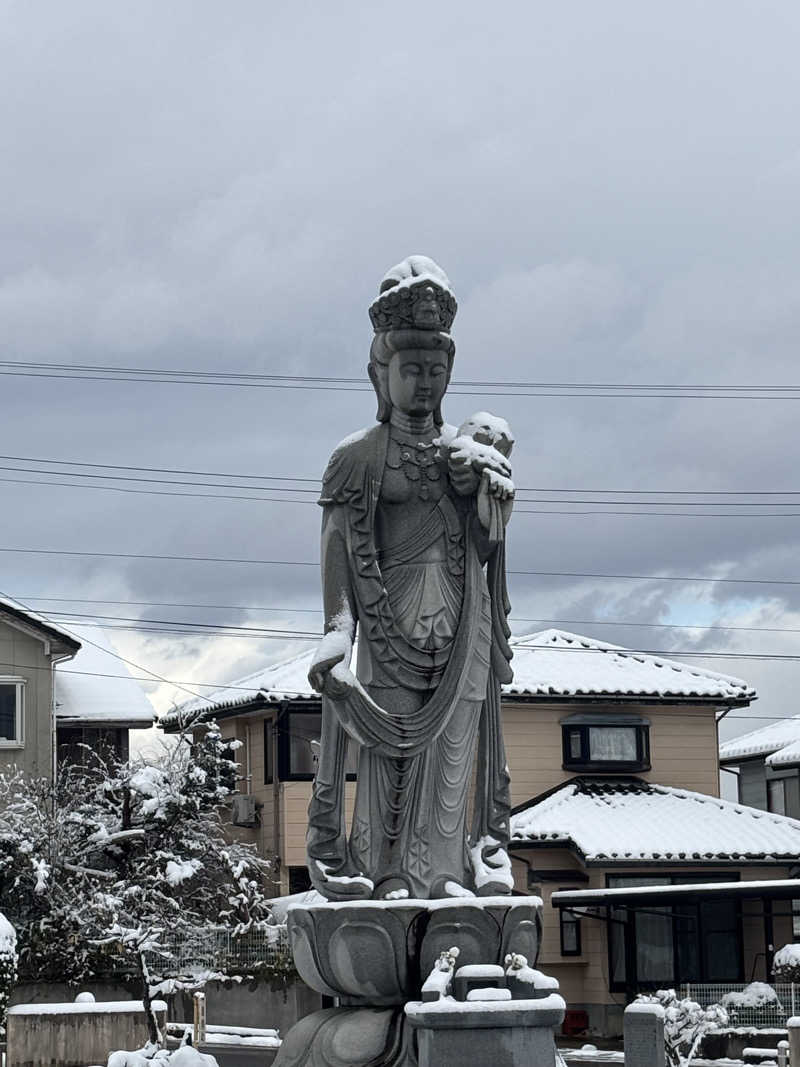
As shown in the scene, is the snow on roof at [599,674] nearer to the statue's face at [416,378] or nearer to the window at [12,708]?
the window at [12,708]

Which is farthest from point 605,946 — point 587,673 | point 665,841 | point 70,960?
point 70,960

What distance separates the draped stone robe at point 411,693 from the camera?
915 cm

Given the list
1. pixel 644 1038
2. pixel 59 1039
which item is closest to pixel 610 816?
pixel 644 1038

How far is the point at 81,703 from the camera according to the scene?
39844 millimetres

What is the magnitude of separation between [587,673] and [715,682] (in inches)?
118

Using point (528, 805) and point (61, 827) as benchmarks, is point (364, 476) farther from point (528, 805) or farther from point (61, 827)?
point (528, 805)

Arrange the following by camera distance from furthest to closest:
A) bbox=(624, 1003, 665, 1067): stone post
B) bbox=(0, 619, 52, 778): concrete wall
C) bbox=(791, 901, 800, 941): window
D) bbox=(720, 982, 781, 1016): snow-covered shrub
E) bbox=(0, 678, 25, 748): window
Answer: bbox=(0, 678, 25, 748): window < bbox=(0, 619, 52, 778): concrete wall < bbox=(791, 901, 800, 941): window < bbox=(720, 982, 781, 1016): snow-covered shrub < bbox=(624, 1003, 665, 1067): stone post

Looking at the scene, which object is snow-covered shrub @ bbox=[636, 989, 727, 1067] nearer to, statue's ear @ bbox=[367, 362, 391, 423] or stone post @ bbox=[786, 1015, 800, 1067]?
stone post @ bbox=[786, 1015, 800, 1067]

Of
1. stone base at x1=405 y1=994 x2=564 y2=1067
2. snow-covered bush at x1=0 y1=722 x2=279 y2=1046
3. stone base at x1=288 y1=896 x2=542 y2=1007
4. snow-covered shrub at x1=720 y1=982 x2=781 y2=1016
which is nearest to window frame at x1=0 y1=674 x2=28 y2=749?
snow-covered bush at x1=0 y1=722 x2=279 y2=1046

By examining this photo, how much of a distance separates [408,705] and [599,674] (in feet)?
99.5

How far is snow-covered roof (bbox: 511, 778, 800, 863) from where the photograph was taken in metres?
34.2

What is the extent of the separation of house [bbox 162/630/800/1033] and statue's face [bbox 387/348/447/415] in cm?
2239

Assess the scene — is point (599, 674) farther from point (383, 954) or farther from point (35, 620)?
point (383, 954)

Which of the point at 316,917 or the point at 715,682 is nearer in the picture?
the point at 316,917
